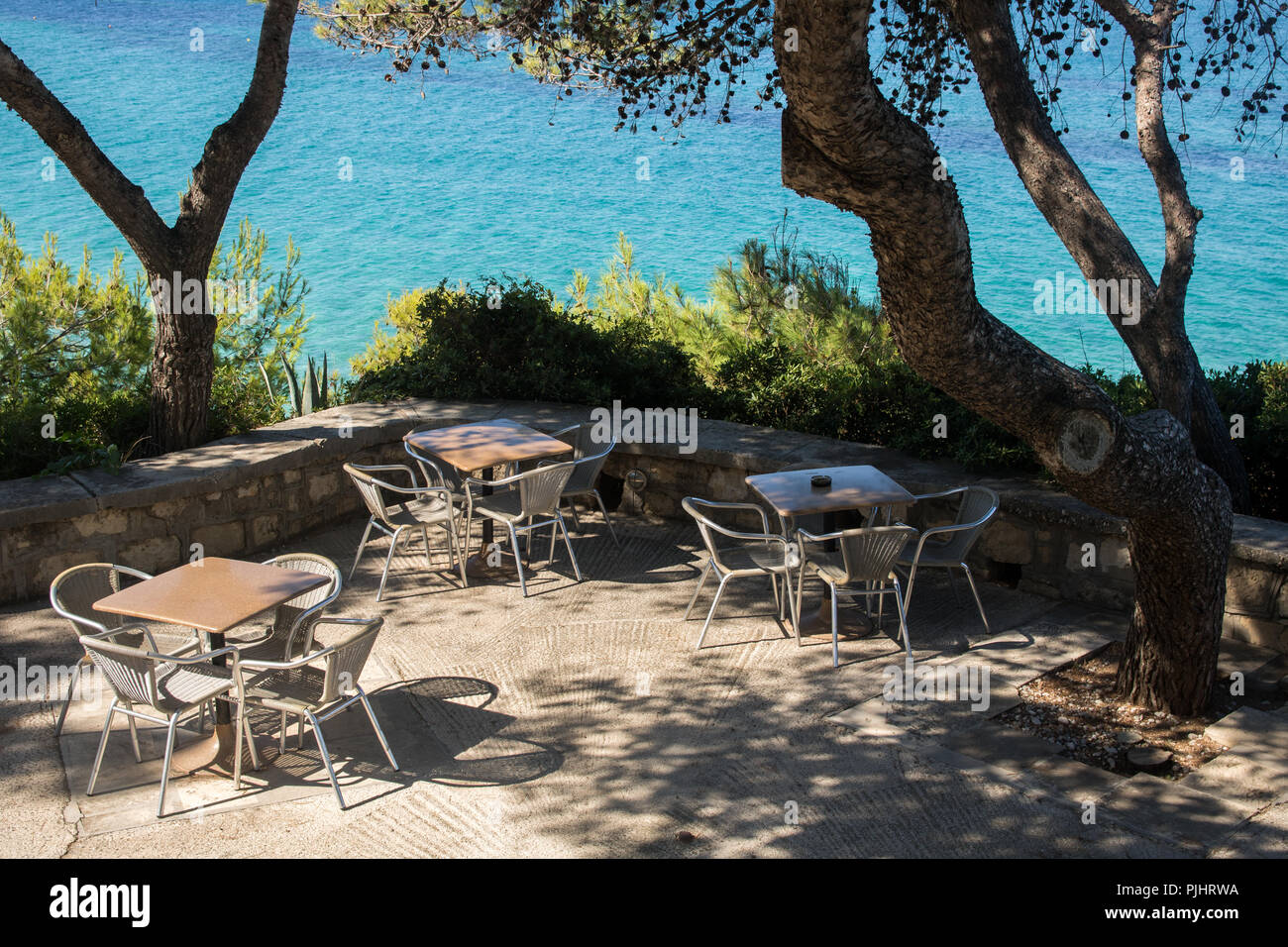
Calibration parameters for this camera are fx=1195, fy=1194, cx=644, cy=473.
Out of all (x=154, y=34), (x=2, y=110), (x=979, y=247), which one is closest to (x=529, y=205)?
(x=979, y=247)

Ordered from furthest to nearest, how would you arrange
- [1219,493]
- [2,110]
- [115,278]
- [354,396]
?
[2,110] < [115,278] < [354,396] < [1219,493]

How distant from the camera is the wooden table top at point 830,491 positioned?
6445 millimetres

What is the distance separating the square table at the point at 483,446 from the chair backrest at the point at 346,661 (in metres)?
2.09

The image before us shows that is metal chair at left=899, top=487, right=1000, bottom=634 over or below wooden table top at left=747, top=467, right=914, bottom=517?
below

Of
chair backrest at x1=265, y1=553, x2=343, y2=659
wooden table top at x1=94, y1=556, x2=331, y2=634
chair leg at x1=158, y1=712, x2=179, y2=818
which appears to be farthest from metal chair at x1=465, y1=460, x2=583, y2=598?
chair leg at x1=158, y1=712, x2=179, y2=818

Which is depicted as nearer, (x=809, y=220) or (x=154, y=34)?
(x=809, y=220)

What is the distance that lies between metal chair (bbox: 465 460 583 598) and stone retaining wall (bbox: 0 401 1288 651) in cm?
100

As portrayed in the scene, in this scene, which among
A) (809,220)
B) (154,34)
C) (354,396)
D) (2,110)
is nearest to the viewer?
(354,396)

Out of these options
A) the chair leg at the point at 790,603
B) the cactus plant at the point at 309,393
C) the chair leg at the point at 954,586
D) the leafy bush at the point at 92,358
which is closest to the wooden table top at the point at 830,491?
the chair leg at the point at 790,603

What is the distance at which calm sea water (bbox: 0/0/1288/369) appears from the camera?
24.8 meters

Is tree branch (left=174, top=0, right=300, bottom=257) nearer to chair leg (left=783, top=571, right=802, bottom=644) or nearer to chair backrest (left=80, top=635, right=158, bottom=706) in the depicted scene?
chair backrest (left=80, top=635, right=158, bottom=706)

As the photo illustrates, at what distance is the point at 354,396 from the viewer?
9.27 m

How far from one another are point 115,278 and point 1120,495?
9155 mm

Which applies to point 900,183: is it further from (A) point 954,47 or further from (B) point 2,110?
(B) point 2,110
